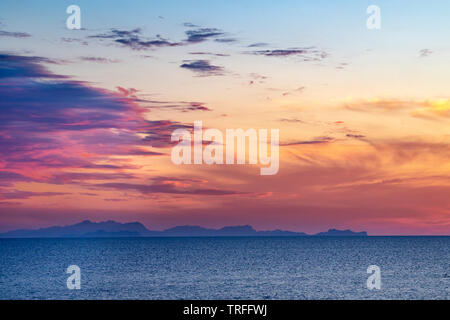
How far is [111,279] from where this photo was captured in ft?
253

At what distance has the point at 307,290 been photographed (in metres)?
57.7

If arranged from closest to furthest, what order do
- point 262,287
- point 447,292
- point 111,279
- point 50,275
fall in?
point 447,292 < point 262,287 < point 111,279 < point 50,275

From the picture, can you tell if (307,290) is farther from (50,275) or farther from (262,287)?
(50,275)

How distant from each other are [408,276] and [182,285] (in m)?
32.8
